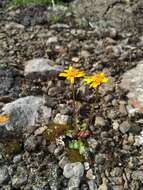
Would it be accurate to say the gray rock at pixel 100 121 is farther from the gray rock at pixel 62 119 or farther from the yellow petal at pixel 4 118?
the yellow petal at pixel 4 118

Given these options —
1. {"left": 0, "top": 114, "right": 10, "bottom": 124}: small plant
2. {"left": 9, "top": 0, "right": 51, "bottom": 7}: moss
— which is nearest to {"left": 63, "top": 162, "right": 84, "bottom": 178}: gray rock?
{"left": 0, "top": 114, "right": 10, "bottom": 124}: small plant

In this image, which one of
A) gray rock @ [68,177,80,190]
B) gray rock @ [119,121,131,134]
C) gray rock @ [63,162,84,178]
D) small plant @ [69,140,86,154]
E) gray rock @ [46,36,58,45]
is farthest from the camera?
gray rock @ [46,36,58,45]

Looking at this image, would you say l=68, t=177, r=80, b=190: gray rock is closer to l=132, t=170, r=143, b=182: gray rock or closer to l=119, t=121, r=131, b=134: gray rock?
l=132, t=170, r=143, b=182: gray rock

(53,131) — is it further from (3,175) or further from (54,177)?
(3,175)

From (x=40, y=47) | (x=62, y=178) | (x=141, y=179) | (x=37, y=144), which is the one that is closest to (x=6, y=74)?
(x=40, y=47)

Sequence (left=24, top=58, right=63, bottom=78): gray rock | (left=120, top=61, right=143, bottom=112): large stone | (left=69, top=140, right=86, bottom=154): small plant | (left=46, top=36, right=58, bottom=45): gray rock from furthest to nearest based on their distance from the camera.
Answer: (left=46, top=36, right=58, bottom=45): gray rock < (left=24, top=58, right=63, bottom=78): gray rock < (left=120, top=61, right=143, bottom=112): large stone < (left=69, top=140, right=86, bottom=154): small plant

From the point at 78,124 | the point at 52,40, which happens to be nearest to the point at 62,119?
the point at 78,124

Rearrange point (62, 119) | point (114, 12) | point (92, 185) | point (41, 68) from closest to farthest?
point (92, 185)
point (62, 119)
point (41, 68)
point (114, 12)

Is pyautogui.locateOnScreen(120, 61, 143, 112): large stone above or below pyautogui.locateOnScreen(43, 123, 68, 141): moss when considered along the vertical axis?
above
